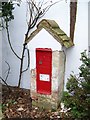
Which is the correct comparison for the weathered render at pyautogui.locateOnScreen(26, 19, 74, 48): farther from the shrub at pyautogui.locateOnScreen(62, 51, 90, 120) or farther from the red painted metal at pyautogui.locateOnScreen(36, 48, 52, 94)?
the shrub at pyautogui.locateOnScreen(62, 51, 90, 120)

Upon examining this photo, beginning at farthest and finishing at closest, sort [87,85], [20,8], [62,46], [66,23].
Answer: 1. [20,8]
2. [66,23]
3. [62,46]
4. [87,85]

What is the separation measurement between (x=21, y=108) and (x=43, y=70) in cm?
82

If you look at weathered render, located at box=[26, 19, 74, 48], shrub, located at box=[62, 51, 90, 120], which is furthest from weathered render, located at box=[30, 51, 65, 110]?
shrub, located at box=[62, 51, 90, 120]

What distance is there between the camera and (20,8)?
5824 mm

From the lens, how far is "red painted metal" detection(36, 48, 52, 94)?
16.2 feet

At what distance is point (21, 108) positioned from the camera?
Result: 5125 millimetres

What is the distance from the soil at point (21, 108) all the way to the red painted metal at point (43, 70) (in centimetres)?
37

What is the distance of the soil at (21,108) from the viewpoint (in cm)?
484

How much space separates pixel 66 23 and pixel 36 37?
2.17 ft

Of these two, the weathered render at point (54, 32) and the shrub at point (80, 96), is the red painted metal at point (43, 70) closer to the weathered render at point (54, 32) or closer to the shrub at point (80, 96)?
the weathered render at point (54, 32)

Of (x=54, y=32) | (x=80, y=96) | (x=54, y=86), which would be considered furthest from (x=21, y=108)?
(x=54, y=32)

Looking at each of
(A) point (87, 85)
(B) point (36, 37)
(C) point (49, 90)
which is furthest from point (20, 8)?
(A) point (87, 85)

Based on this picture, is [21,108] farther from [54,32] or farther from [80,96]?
[54,32]

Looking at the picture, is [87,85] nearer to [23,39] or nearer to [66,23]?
[66,23]
